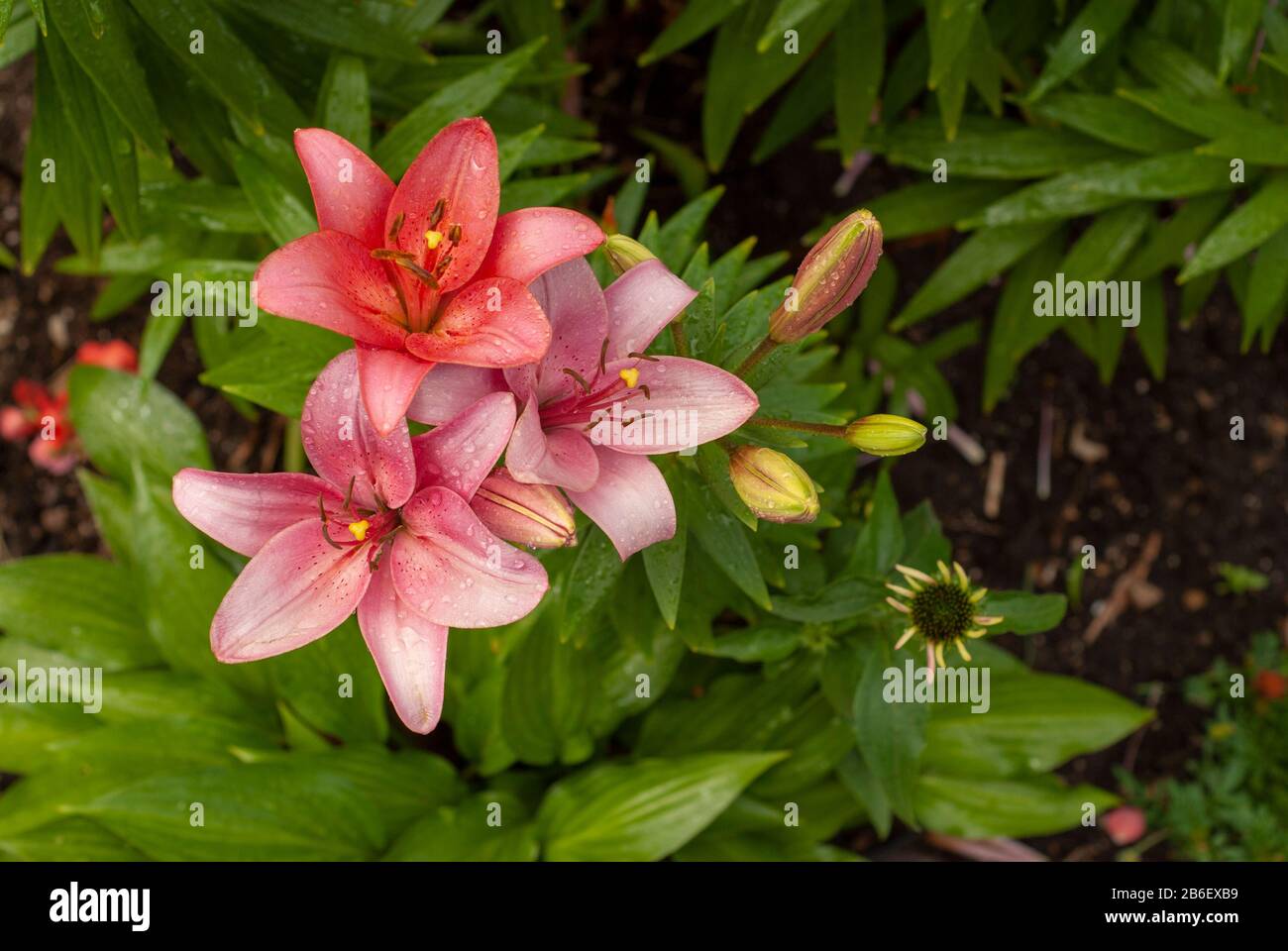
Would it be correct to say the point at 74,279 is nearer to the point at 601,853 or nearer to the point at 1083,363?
the point at 601,853

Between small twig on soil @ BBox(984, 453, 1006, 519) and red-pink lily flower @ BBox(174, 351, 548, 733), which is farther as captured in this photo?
small twig on soil @ BBox(984, 453, 1006, 519)

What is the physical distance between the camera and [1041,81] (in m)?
1.69

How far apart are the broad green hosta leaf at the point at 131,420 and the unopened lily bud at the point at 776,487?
1.58 meters

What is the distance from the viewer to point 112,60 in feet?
4.28

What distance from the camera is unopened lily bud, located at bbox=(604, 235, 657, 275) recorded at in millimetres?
1082

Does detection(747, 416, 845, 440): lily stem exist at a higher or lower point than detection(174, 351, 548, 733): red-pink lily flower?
higher

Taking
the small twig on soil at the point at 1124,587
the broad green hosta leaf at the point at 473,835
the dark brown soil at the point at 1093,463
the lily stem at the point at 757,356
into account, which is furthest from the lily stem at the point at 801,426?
the small twig on soil at the point at 1124,587

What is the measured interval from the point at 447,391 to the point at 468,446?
0.08m

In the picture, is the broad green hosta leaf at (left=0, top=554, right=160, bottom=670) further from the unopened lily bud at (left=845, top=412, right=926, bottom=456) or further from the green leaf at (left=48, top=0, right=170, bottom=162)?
the unopened lily bud at (left=845, top=412, right=926, bottom=456)

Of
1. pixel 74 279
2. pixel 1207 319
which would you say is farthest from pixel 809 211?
pixel 74 279

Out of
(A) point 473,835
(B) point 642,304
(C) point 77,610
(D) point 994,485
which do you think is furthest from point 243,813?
(D) point 994,485

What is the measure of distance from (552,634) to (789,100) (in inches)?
45.7

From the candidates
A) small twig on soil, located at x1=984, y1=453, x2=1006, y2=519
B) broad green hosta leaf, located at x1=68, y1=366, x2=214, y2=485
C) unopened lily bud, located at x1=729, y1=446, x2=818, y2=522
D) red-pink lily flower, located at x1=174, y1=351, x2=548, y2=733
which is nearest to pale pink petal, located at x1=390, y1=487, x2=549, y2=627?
red-pink lily flower, located at x1=174, y1=351, x2=548, y2=733
